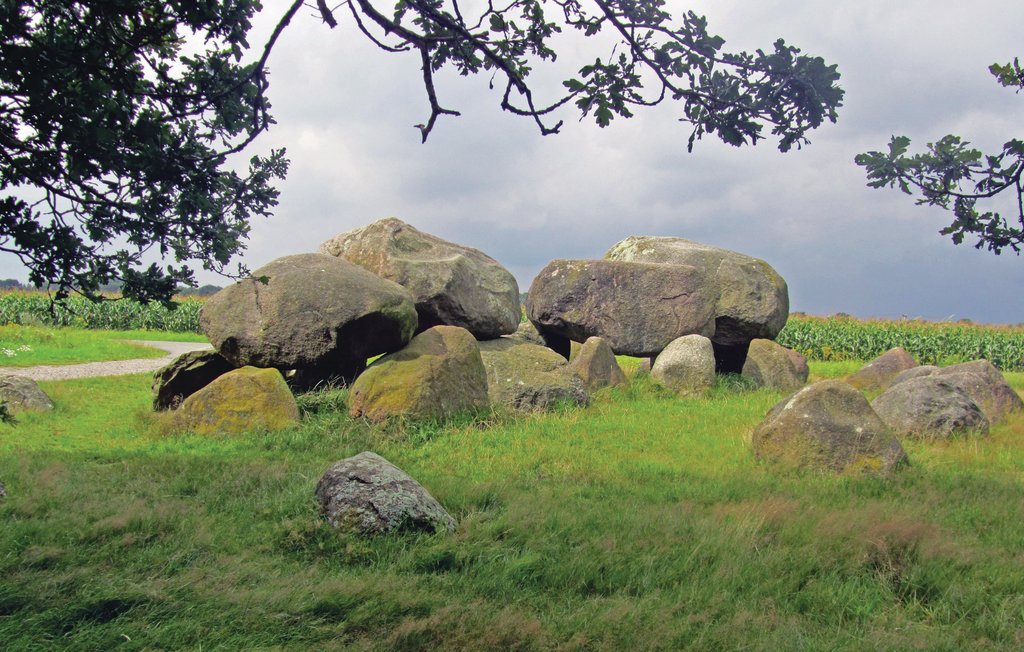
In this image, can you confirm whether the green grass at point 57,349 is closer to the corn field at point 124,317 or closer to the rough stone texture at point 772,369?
the corn field at point 124,317

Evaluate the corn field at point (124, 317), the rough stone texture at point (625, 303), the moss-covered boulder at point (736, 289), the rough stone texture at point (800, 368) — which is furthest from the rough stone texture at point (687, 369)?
the corn field at point (124, 317)

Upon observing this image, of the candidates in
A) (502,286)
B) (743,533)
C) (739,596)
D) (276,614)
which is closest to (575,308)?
(502,286)

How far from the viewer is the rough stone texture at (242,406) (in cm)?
1109

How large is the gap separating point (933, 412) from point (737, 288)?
246 inches

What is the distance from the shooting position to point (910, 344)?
92.2 ft

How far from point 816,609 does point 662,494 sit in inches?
97.4

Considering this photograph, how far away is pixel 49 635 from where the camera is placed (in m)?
4.72

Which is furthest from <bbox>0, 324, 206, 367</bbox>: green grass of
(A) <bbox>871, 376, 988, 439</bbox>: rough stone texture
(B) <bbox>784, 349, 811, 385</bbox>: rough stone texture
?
(A) <bbox>871, 376, 988, 439</bbox>: rough stone texture

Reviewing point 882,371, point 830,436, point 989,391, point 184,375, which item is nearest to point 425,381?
point 184,375

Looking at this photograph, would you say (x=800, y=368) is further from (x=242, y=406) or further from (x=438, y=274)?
(x=242, y=406)

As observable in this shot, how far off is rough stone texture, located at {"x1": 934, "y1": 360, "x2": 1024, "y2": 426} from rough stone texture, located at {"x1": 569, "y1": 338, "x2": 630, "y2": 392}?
541cm

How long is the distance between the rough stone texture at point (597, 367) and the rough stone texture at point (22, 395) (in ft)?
29.7

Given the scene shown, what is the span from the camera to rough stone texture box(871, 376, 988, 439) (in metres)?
11.1

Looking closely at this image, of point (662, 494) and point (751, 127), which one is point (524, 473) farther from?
point (751, 127)
